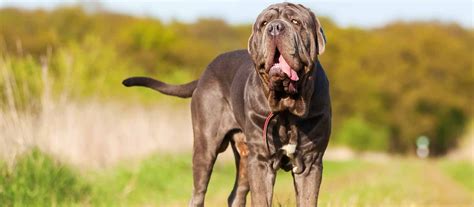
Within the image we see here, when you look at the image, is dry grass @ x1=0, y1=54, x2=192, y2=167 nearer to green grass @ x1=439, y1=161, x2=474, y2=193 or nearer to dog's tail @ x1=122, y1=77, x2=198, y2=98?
dog's tail @ x1=122, y1=77, x2=198, y2=98

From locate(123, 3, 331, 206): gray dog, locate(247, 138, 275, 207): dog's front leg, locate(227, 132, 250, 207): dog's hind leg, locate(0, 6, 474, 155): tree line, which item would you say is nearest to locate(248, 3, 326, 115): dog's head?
locate(123, 3, 331, 206): gray dog

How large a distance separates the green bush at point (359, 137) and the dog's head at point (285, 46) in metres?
52.7

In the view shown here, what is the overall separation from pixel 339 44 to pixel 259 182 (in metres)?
64.7

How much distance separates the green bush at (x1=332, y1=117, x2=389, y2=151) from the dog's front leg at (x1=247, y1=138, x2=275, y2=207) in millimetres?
52055

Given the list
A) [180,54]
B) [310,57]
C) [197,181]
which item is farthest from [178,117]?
[180,54]

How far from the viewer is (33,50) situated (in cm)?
2809

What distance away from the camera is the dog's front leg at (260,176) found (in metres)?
6.46

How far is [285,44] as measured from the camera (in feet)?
18.5

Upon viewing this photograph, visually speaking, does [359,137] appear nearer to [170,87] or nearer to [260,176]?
[170,87]

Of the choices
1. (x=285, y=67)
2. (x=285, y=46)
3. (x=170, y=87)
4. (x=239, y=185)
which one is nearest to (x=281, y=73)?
(x=285, y=67)

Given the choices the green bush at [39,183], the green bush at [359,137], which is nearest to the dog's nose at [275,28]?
the green bush at [39,183]

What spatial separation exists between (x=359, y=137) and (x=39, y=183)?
49722 millimetres

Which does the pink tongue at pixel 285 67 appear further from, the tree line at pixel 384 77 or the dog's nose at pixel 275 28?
the tree line at pixel 384 77

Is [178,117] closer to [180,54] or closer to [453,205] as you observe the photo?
[453,205]
